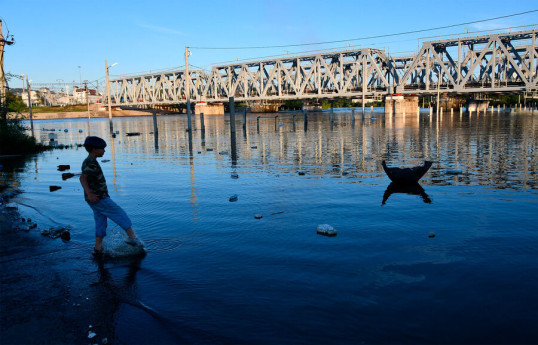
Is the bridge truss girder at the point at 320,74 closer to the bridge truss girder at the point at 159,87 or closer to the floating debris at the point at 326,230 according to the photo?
the bridge truss girder at the point at 159,87

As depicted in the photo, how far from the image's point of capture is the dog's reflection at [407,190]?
1174 cm

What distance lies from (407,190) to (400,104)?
266 ft

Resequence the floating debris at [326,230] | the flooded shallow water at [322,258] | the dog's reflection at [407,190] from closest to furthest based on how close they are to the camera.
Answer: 1. the flooded shallow water at [322,258]
2. the floating debris at [326,230]
3. the dog's reflection at [407,190]

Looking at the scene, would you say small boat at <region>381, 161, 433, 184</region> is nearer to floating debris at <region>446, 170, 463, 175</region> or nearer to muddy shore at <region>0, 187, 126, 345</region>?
floating debris at <region>446, 170, 463, 175</region>

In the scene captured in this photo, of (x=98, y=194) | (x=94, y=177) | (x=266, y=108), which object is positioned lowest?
(x=98, y=194)

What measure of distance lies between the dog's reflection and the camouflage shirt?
288 inches

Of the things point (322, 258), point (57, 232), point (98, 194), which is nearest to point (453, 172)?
point (322, 258)

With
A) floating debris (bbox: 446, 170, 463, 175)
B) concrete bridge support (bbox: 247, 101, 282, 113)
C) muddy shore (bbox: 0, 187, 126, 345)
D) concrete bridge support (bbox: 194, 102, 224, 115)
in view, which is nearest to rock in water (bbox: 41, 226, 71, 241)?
muddy shore (bbox: 0, 187, 126, 345)

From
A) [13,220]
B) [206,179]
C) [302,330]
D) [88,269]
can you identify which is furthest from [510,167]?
[13,220]

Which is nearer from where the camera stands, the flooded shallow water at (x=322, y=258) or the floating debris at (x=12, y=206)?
the flooded shallow water at (x=322, y=258)

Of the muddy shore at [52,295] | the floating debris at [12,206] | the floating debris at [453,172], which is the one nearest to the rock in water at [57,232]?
the muddy shore at [52,295]

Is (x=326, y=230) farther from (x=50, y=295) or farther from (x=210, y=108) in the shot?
(x=210, y=108)

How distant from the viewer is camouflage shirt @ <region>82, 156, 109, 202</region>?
6.87 metres

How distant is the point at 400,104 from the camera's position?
8856 centimetres
